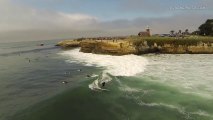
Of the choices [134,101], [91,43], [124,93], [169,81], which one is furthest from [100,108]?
[91,43]

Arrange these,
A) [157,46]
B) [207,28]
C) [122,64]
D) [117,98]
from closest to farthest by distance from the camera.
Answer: [117,98]
[122,64]
[157,46]
[207,28]

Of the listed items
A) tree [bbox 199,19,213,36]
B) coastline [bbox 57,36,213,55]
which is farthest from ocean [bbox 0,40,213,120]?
tree [bbox 199,19,213,36]

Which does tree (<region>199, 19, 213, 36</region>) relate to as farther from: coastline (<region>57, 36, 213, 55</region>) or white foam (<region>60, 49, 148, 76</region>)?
white foam (<region>60, 49, 148, 76</region>)

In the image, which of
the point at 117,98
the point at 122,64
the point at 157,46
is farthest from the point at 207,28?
the point at 117,98

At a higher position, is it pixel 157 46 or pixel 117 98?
pixel 157 46

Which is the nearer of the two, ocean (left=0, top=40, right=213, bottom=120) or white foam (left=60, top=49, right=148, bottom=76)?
ocean (left=0, top=40, right=213, bottom=120)

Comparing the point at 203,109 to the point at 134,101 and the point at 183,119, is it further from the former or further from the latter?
the point at 134,101

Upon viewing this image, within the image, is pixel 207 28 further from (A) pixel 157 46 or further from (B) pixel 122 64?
(B) pixel 122 64

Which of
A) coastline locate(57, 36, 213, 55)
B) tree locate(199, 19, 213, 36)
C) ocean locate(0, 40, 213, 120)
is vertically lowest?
ocean locate(0, 40, 213, 120)
